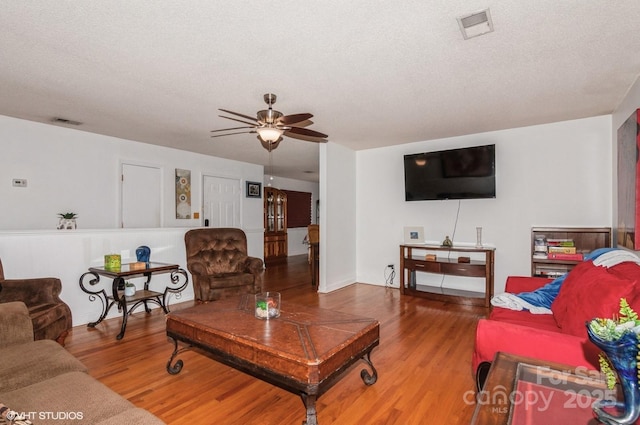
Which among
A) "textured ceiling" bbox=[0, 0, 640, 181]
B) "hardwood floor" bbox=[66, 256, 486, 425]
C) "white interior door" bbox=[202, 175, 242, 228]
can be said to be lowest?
"hardwood floor" bbox=[66, 256, 486, 425]

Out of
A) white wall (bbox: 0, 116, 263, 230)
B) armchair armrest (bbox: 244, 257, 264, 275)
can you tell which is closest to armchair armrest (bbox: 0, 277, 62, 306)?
white wall (bbox: 0, 116, 263, 230)

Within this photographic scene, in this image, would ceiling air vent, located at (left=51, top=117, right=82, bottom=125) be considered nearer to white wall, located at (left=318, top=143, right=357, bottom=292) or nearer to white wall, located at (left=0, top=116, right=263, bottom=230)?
white wall, located at (left=0, top=116, right=263, bottom=230)

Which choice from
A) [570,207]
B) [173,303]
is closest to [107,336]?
[173,303]

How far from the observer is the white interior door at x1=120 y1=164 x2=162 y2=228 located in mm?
4840

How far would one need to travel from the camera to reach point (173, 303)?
4.33m

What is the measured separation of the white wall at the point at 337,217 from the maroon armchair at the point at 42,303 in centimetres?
327

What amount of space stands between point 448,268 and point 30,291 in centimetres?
452

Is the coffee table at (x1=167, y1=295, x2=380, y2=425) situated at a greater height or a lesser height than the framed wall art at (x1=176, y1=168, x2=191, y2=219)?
lesser

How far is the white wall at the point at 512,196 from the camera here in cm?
389

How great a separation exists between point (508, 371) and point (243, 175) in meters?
6.17

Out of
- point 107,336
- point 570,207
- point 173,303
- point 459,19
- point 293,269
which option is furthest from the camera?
point 293,269

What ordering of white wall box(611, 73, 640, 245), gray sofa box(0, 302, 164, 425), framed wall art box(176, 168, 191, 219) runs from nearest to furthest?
gray sofa box(0, 302, 164, 425) → white wall box(611, 73, 640, 245) → framed wall art box(176, 168, 191, 219)

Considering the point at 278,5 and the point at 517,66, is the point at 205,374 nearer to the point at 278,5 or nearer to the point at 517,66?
the point at 278,5

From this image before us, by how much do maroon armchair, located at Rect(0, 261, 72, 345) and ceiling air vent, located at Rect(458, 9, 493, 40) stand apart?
3.59m
